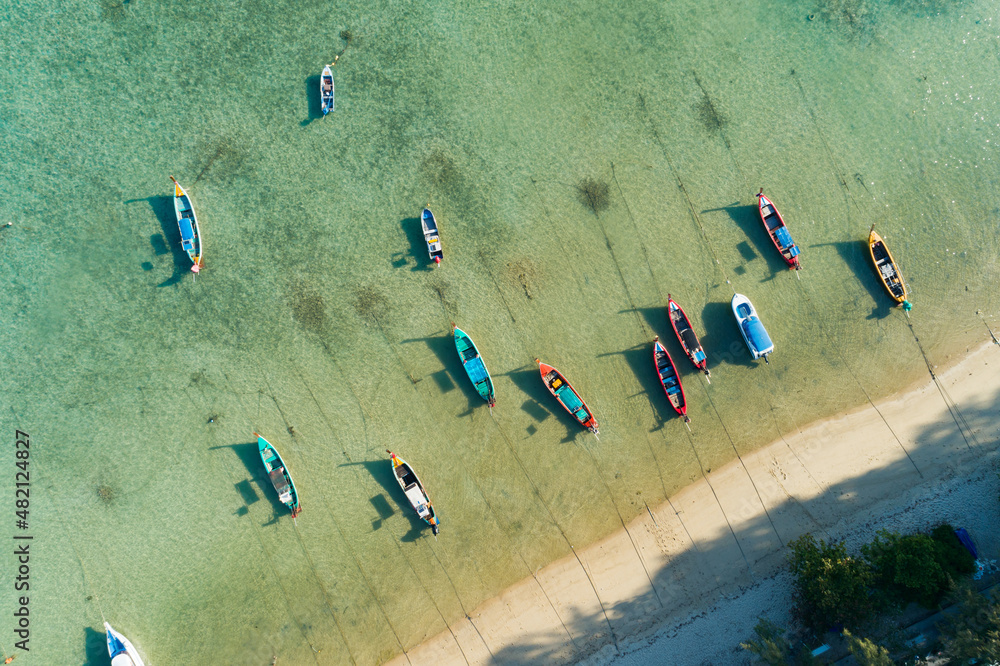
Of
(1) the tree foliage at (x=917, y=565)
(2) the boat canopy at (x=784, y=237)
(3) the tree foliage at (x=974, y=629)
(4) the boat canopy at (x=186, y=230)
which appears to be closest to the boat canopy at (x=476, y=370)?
(4) the boat canopy at (x=186, y=230)

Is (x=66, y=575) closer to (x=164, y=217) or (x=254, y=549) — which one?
(x=254, y=549)

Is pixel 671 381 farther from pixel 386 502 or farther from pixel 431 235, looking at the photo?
pixel 386 502

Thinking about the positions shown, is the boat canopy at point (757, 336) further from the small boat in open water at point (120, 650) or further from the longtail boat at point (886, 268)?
the small boat in open water at point (120, 650)

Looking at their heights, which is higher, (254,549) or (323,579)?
(254,549)

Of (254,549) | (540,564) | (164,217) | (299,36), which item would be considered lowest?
(540,564)

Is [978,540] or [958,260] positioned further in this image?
[958,260]

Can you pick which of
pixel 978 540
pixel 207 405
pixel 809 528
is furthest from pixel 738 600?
pixel 207 405
